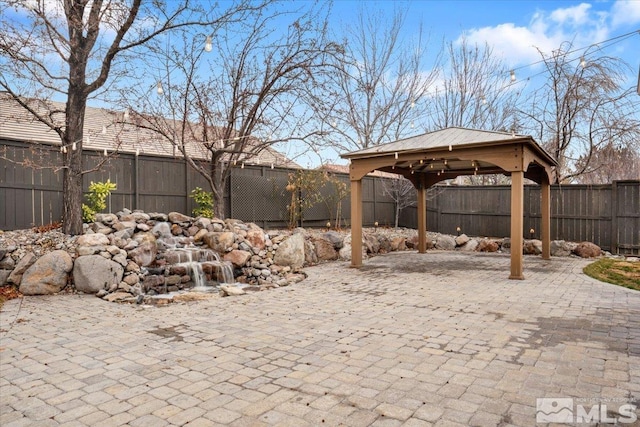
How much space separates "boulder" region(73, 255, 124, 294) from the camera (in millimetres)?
5918

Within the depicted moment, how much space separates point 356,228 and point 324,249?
3.98 feet

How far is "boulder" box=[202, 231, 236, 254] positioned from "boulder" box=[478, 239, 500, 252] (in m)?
6.82

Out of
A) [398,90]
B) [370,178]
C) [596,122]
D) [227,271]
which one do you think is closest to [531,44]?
[596,122]

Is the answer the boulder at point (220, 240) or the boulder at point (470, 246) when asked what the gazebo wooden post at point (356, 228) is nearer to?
the boulder at point (220, 240)

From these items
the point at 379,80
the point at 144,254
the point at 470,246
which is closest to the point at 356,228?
the point at 144,254

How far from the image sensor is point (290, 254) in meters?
8.15

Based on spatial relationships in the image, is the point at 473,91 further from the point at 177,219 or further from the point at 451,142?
the point at 177,219

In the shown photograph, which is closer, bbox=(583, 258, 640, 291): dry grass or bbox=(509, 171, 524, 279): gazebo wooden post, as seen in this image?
bbox=(583, 258, 640, 291): dry grass

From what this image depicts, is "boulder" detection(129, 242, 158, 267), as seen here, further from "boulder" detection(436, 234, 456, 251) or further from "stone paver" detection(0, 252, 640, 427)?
"boulder" detection(436, 234, 456, 251)

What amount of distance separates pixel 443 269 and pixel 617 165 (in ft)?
27.9

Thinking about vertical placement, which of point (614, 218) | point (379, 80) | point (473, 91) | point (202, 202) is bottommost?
point (614, 218)

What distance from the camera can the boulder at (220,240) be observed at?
7.70 meters

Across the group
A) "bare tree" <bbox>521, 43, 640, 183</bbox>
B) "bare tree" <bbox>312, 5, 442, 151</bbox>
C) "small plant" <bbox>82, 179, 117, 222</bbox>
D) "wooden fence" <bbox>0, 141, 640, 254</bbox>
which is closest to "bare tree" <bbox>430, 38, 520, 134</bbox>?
"bare tree" <bbox>312, 5, 442, 151</bbox>

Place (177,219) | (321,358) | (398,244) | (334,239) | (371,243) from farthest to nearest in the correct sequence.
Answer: (398,244)
(371,243)
(334,239)
(177,219)
(321,358)
